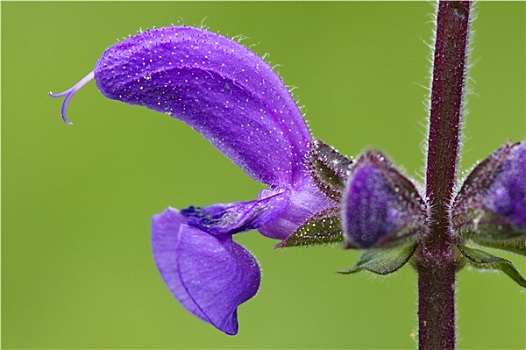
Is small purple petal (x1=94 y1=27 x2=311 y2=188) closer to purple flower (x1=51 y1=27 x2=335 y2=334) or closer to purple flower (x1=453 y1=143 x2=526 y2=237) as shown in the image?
purple flower (x1=51 y1=27 x2=335 y2=334)

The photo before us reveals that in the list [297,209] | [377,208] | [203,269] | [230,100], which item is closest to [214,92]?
[230,100]

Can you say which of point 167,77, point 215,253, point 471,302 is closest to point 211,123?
point 167,77

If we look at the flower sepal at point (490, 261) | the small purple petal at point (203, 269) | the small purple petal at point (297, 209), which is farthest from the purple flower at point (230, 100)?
the flower sepal at point (490, 261)

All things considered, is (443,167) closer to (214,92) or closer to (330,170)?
(330,170)

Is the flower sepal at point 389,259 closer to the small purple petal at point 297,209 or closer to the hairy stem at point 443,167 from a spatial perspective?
the hairy stem at point 443,167

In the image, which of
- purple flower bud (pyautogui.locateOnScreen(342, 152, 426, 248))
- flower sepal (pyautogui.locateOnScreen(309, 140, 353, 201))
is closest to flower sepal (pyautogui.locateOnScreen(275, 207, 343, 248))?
flower sepal (pyautogui.locateOnScreen(309, 140, 353, 201))
